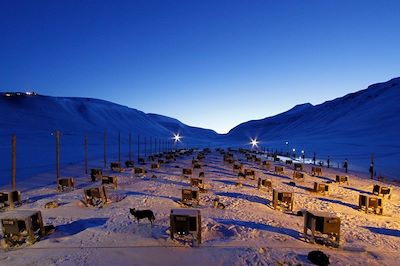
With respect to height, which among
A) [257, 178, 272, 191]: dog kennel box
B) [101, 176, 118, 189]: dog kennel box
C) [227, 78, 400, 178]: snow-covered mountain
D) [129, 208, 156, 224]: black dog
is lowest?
[257, 178, 272, 191]: dog kennel box

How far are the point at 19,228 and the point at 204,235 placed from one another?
15.9 ft

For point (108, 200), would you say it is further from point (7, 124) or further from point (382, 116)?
point (382, 116)

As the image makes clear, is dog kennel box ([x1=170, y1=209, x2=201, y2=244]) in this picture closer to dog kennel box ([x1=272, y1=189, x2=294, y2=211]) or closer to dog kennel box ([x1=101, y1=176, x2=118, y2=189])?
dog kennel box ([x1=272, y1=189, x2=294, y2=211])

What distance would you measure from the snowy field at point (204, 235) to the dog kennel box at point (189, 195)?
1.13 feet

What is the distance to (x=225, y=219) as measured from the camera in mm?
11516

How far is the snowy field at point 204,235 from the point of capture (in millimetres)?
7816

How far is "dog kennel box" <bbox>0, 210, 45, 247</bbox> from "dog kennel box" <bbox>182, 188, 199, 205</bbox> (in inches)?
241

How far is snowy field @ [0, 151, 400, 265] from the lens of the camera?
782cm

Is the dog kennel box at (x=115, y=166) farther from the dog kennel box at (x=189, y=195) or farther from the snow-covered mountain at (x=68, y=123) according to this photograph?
the snow-covered mountain at (x=68, y=123)

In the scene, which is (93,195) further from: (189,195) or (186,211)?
(186,211)

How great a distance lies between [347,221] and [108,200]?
9886 millimetres

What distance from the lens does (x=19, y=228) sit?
8320 mm

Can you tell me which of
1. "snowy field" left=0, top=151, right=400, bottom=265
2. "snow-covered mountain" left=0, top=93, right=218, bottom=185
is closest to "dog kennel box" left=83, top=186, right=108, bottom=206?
"snowy field" left=0, top=151, right=400, bottom=265

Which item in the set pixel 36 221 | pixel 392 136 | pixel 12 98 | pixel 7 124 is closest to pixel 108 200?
pixel 36 221
